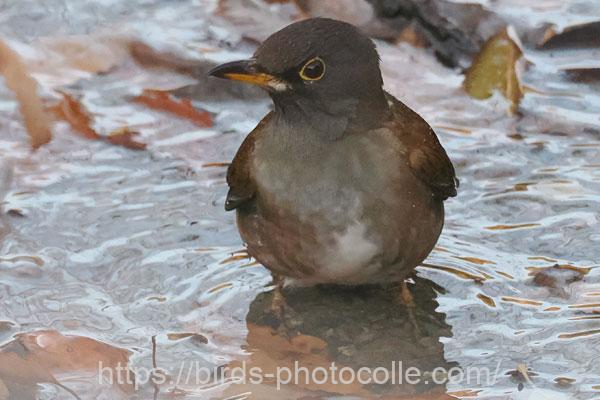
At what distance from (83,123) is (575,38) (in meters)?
3.07

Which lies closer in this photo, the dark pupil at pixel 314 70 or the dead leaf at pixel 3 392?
the dead leaf at pixel 3 392

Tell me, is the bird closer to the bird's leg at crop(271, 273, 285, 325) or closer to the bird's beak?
the bird's beak

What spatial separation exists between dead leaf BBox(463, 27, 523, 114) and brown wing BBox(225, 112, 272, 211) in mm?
2172

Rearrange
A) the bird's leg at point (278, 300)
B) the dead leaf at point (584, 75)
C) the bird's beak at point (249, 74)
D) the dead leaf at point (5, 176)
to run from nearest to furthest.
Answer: the bird's beak at point (249, 74), the bird's leg at point (278, 300), the dead leaf at point (5, 176), the dead leaf at point (584, 75)

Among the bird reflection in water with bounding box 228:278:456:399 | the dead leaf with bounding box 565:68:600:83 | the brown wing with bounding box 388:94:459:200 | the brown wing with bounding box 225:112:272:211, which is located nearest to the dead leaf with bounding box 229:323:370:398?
the bird reflection in water with bounding box 228:278:456:399

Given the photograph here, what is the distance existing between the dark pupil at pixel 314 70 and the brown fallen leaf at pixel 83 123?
194cm

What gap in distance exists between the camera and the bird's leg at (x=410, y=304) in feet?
17.7

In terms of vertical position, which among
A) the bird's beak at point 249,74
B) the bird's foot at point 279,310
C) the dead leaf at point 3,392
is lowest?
the bird's foot at point 279,310

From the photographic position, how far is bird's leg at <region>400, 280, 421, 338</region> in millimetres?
5402

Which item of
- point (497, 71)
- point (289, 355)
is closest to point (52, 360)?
point (289, 355)

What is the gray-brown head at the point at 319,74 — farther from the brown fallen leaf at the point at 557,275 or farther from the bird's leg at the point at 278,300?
the brown fallen leaf at the point at 557,275

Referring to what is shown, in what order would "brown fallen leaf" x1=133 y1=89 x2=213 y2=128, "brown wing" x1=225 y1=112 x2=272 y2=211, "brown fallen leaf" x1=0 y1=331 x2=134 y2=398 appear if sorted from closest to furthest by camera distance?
1. "brown fallen leaf" x1=0 y1=331 x2=134 y2=398
2. "brown wing" x1=225 y1=112 x2=272 y2=211
3. "brown fallen leaf" x1=133 y1=89 x2=213 y2=128

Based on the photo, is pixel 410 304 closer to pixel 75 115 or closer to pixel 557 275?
pixel 557 275

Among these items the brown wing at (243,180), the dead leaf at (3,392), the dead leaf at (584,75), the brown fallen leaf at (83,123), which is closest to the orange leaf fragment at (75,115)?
the brown fallen leaf at (83,123)
